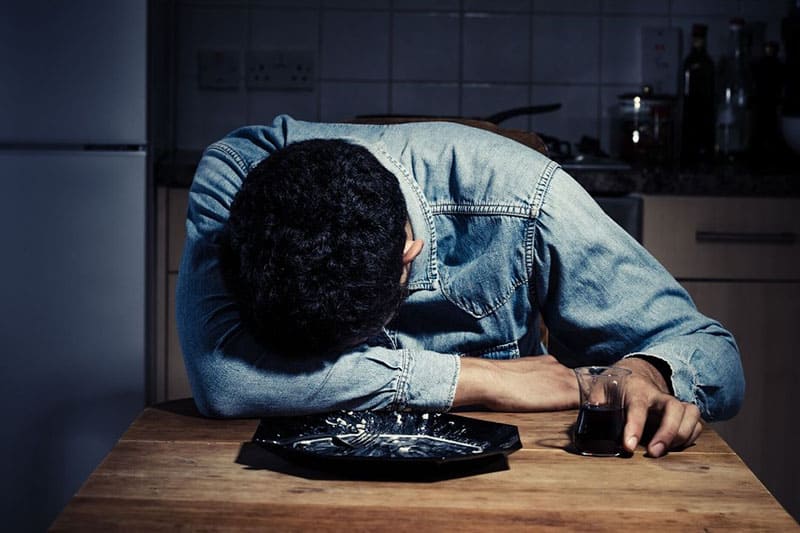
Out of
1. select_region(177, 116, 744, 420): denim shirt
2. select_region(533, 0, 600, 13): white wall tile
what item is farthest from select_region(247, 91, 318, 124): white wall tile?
select_region(177, 116, 744, 420): denim shirt

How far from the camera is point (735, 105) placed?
275 centimetres

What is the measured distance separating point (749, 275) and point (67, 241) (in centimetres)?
161

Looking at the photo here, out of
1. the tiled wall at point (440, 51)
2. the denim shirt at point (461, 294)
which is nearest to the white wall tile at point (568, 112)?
the tiled wall at point (440, 51)

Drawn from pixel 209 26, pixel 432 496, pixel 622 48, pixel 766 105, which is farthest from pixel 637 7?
pixel 432 496

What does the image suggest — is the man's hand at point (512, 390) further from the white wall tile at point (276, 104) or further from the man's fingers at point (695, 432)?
the white wall tile at point (276, 104)

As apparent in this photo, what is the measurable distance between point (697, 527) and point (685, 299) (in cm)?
56

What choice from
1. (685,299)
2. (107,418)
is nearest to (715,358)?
(685,299)

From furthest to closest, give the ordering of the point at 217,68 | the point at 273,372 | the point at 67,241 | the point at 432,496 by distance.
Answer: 1. the point at 217,68
2. the point at 67,241
3. the point at 273,372
4. the point at 432,496

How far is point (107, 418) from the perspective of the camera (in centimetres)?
240

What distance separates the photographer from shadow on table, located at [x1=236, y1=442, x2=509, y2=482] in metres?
0.85

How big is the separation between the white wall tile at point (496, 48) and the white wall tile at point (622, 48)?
0.23 metres

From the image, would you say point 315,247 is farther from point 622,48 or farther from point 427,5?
A: point 622,48

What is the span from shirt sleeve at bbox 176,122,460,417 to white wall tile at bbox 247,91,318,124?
175 centimetres

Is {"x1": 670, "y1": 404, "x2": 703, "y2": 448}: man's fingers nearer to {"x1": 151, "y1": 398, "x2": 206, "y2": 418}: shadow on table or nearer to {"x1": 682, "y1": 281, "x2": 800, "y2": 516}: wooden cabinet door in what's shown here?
{"x1": 151, "y1": 398, "x2": 206, "y2": 418}: shadow on table
